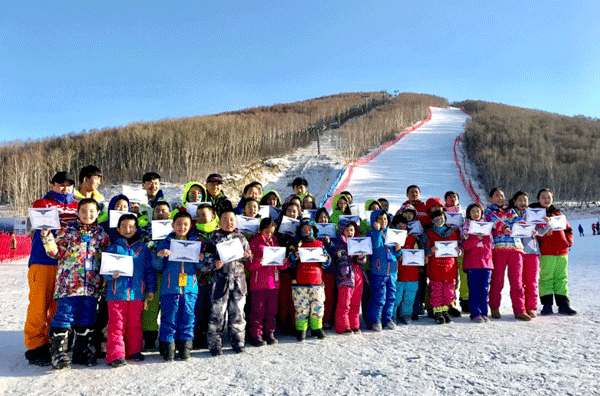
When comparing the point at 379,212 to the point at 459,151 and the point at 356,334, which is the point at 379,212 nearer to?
the point at 356,334

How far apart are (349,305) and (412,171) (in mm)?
21611

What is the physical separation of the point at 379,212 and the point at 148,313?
3.23m

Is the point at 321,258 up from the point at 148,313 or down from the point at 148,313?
up

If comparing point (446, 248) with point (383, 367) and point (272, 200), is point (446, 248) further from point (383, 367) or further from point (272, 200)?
point (272, 200)

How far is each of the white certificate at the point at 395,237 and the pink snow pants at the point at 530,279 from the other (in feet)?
6.92

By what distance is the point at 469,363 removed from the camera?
150 inches

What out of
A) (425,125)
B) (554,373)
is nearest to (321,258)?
(554,373)

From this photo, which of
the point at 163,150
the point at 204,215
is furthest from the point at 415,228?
the point at 163,150

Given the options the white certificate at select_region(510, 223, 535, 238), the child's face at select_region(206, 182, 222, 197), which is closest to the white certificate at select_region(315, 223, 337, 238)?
the child's face at select_region(206, 182, 222, 197)

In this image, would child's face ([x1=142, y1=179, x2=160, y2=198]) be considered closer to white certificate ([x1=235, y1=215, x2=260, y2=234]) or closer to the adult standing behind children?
the adult standing behind children

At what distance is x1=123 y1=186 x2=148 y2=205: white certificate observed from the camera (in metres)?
4.82

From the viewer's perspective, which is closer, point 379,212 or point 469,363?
point 469,363

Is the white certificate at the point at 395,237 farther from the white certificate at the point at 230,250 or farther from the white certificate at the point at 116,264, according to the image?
the white certificate at the point at 116,264

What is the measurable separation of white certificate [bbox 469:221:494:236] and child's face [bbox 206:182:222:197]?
3.66m
